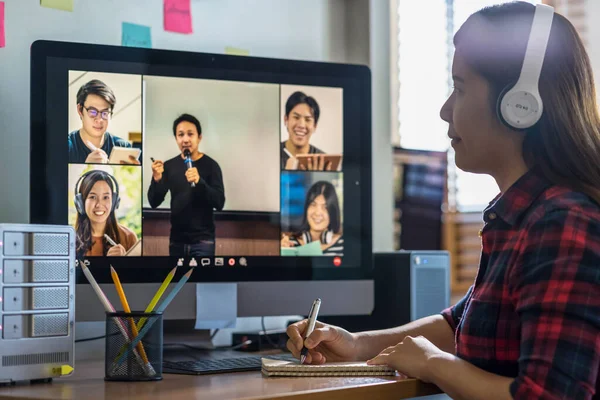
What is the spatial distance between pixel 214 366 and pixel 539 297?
53 centimetres

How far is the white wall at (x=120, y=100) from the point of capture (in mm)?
1329

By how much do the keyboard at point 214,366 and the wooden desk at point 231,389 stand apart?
43mm

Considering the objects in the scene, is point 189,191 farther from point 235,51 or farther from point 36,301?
point 235,51

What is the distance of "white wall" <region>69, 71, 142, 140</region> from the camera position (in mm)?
1329

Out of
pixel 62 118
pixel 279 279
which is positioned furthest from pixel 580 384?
pixel 62 118

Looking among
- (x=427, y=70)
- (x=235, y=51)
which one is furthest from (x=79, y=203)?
(x=427, y=70)

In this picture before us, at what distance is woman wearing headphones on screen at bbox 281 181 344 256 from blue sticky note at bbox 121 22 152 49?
50 centimetres

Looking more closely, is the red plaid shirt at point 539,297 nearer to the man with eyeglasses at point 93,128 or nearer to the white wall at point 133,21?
the man with eyeglasses at point 93,128

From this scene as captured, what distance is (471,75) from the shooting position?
103 centimetres

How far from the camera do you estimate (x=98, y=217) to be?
4.34ft

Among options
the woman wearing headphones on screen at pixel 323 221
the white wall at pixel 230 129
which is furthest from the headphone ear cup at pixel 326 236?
the white wall at pixel 230 129

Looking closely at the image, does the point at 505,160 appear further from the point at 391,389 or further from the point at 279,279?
the point at 279,279

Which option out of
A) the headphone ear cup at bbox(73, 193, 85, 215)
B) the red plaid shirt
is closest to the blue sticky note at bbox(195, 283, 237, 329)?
the headphone ear cup at bbox(73, 193, 85, 215)

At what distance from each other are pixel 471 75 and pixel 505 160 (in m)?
0.12
